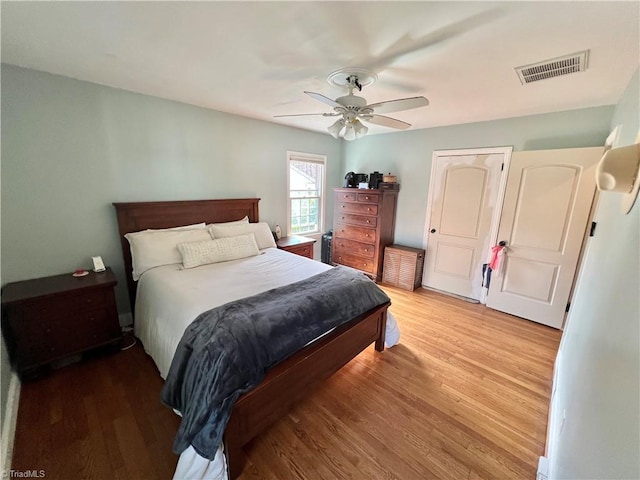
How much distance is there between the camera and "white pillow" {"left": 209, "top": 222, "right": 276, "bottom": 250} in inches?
116

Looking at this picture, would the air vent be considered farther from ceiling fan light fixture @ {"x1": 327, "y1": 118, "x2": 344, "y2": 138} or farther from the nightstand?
the nightstand

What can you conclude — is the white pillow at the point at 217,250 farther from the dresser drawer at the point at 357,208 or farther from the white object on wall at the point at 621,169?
the white object on wall at the point at 621,169

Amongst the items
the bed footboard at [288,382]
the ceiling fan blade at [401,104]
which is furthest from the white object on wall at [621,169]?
the bed footboard at [288,382]

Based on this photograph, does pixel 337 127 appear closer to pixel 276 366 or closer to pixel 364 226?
pixel 276 366

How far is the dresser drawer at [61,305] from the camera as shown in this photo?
1.86 meters

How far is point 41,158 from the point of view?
209cm

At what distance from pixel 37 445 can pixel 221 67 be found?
2662 mm

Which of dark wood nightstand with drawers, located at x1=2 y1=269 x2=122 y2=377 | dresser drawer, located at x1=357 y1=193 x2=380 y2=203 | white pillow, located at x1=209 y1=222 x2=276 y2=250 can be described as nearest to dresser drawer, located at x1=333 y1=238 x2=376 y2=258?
dresser drawer, located at x1=357 y1=193 x2=380 y2=203

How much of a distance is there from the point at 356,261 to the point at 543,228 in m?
2.40

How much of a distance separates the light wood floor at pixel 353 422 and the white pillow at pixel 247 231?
4.45ft

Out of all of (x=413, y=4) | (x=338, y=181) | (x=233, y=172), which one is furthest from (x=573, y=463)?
(x=338, y=181)

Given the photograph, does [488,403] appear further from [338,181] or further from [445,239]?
[338,181]

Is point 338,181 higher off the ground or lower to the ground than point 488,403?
higher

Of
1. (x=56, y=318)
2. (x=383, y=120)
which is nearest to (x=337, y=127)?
(x=383, y=120)
